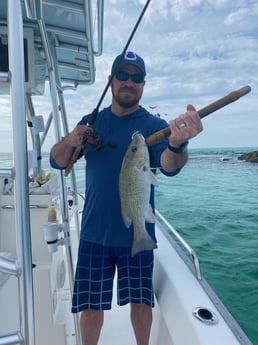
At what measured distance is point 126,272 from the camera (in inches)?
72.2

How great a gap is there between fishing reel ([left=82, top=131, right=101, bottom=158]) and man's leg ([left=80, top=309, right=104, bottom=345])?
95 centimetres

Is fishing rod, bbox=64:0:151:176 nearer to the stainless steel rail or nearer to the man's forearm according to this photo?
the man's forearm

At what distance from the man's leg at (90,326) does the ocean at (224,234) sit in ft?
3.18

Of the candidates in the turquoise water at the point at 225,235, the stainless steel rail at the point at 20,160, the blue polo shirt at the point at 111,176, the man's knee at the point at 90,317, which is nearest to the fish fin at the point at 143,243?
the blue polo shirt at the point at 111,176

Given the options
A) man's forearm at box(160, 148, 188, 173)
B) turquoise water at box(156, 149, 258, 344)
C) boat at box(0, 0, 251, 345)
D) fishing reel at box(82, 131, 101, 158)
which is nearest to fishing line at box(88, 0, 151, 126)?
fishing reel at box(82, 131, 101, 158)

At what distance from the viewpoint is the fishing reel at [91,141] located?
5.48ft

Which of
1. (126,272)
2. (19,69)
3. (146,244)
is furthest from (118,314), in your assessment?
(19,69)

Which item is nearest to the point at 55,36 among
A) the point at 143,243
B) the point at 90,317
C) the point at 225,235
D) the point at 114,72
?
the point at 114,72

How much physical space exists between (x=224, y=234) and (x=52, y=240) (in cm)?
581

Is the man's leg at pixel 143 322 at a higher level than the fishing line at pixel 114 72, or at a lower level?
lower

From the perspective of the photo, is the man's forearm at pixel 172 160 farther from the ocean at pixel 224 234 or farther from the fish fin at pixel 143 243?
the ocean at pixel 224 234

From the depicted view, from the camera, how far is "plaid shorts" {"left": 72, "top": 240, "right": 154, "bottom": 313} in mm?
1828

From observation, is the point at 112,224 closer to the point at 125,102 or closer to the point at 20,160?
the point at 125,102

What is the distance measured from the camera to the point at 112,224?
179cm
